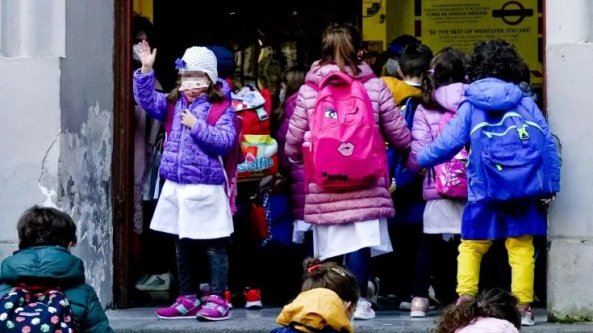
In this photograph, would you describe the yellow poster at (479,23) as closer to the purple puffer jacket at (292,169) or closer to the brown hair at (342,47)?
the purple puffer jacket at (292,169)

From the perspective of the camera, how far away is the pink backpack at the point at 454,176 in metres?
8.52

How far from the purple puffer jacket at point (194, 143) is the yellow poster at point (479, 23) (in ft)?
11.2

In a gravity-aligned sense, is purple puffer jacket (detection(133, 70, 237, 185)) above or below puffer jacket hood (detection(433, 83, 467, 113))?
below

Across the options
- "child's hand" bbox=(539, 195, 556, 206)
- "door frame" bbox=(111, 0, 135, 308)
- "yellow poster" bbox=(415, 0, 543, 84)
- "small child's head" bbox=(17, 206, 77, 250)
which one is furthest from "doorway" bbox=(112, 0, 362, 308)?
"small child's head" bbox=(17, 206, 77, 250)

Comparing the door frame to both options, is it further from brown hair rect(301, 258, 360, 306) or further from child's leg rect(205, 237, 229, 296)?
brown hair rect(301, 258, 360, 306)

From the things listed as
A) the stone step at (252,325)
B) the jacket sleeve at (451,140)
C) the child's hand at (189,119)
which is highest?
the child's hand at (189,119)

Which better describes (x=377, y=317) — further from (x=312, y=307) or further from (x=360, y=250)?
(x=312, y=307)

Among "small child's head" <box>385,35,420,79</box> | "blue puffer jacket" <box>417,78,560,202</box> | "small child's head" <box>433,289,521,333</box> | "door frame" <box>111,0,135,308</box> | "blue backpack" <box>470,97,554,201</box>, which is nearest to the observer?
"small child's head" <box>433,289,521,333</box>

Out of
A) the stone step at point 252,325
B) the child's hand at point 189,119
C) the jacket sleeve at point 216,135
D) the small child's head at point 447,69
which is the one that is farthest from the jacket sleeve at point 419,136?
the child's hand at point 189,119

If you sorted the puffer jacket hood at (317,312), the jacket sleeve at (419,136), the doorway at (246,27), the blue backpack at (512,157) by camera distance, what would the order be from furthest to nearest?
the doorway at (246,27) → the jacket sleeve at (419,136) → the blue backpack at (512,157) → the puffer jacket hood at (317,312)

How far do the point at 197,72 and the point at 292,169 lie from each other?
0.97 meters

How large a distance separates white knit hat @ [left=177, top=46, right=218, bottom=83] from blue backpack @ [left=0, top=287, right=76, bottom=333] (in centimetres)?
253

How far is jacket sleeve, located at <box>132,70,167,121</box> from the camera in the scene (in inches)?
340

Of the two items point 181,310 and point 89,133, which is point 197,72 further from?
point 181,310
